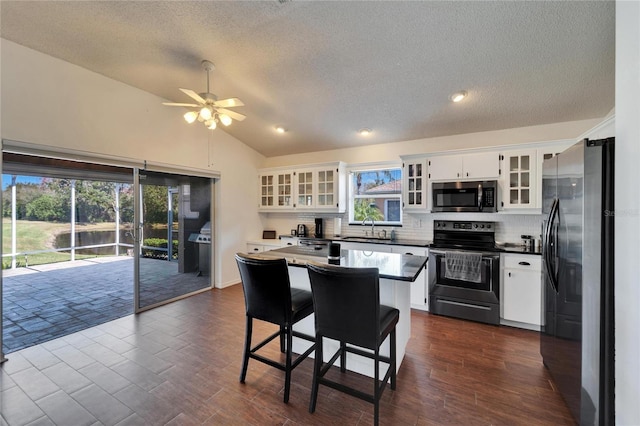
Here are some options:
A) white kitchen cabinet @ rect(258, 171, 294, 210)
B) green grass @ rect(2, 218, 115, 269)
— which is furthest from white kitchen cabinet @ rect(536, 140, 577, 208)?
green grass @ rect(2, 218, 115, 269)

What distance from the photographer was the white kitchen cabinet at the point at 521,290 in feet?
10.2

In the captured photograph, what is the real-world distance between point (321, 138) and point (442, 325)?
334cm

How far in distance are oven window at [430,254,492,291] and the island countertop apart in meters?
1.16

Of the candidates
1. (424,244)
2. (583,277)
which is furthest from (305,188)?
(583,277)

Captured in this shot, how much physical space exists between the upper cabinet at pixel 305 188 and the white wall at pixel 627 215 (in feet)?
11.4

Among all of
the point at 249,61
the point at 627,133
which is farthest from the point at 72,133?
the point at 627,133

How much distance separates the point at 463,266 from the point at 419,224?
3.47 ft

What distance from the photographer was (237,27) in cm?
238

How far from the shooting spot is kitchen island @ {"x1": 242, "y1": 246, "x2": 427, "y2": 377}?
216 centimetres

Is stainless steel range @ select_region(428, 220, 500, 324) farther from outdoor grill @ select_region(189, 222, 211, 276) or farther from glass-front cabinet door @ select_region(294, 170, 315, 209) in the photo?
outdoor grill @ select_region(189, 222, 211, 276)

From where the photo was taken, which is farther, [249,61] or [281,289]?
[249,61]

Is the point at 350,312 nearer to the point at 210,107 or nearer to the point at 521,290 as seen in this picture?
the point at 210,107

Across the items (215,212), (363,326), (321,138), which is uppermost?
(321,138)

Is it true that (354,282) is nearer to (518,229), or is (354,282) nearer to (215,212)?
(518,229)
